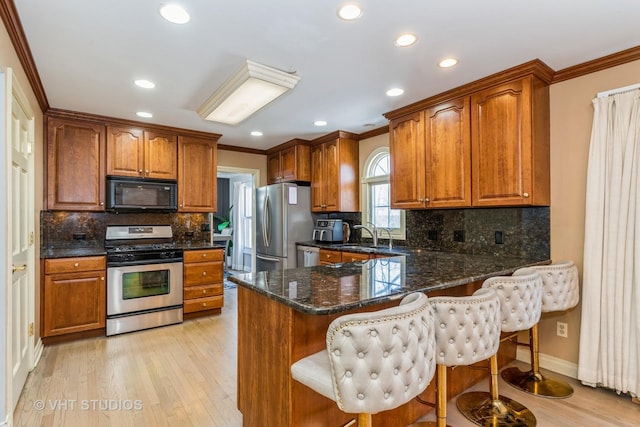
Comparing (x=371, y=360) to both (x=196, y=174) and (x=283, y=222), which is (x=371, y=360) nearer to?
(x=283, y=222)

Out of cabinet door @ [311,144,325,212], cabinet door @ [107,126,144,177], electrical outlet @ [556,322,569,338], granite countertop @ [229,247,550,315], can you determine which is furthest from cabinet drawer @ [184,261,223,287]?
electrical outlet @ [556,322,569,338]

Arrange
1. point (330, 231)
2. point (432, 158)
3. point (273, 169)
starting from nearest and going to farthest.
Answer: point (432, 158) → point (330, 231) → point (273, 169)

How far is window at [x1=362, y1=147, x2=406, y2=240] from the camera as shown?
13.8 feet

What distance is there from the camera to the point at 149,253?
12.1 ft

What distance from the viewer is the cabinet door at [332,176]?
4473mm

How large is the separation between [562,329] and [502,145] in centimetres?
158

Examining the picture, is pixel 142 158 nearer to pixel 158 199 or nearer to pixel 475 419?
pixel 158 199

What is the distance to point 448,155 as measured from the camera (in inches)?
121

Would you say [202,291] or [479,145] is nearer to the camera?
[479,145]

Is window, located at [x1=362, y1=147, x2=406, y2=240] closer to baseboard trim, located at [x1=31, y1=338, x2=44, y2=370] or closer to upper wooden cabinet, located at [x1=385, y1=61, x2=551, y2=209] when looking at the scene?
upper wooden cabinet, located at [x1=385, y1=61, x2=551, y2=209]

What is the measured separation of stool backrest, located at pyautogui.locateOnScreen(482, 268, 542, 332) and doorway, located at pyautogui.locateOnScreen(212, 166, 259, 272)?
5.94m

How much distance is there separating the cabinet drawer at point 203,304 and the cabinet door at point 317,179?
6.09 feet

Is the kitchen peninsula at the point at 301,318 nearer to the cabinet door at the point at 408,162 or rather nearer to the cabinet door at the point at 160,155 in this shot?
the cabinet door at the point at 408,162

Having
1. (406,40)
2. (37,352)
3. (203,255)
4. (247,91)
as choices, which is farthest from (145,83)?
(37,352)
